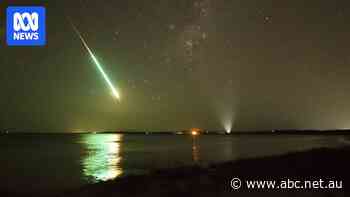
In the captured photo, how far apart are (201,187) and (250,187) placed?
7.54 feet

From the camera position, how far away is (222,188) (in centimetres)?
1553

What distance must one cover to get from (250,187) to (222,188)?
45.0 inches

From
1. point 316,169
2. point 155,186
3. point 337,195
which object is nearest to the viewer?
point 337,195

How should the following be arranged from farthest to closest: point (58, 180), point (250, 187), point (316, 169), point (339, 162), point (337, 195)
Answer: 1. point (58, 180)
2. point (339, 162)
3. point (316, 169)
4. point (250, 187)
5. point (337, 195)

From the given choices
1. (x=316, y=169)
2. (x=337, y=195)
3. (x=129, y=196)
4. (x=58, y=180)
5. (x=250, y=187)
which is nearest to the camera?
(x=337, y=195)

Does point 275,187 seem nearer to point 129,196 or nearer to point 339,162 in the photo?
point 129,196

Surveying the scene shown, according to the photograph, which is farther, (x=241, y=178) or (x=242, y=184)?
(x=241, y=178)

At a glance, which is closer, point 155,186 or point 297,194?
point 297,194

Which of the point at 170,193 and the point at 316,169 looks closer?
the point at 170,193

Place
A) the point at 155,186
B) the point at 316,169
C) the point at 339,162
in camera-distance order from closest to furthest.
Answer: the point at 155,186 → the point at 316,169 → the point at 339,162

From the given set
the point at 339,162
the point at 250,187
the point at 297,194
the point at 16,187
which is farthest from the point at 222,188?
the point at 16,187

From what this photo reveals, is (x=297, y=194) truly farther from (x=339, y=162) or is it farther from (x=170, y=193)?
(x=339, y=162)

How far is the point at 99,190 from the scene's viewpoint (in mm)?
17906

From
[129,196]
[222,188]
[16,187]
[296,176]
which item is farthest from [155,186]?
[16,187]
